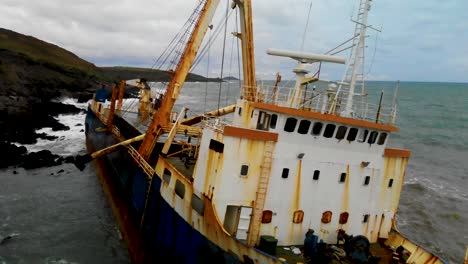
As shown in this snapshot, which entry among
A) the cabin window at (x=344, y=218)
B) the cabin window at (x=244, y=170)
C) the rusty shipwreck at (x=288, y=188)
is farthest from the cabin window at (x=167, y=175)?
the cabin window at (x=344, y=218)

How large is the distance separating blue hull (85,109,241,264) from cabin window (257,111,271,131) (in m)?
4.36

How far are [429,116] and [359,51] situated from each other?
263ft

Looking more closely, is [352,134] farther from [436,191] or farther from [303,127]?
[436,191]

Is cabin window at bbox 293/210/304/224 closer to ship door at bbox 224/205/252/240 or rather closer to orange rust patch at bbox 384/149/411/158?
ship door at bbox 224/205/252/240

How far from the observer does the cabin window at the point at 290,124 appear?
12984 mm

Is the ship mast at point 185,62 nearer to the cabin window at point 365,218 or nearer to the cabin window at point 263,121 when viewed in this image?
the cabin window at point 263,121

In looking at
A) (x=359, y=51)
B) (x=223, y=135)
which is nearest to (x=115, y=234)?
(x=223, y=135)

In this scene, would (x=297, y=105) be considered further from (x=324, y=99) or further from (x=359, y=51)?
(x=359, y=51)

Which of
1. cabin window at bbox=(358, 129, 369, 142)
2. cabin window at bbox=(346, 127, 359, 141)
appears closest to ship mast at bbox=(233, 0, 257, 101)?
cabin window at bbox=(346, 127, 359, 141)

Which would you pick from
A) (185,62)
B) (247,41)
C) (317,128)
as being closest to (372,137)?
(317,128)

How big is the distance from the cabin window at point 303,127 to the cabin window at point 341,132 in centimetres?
124

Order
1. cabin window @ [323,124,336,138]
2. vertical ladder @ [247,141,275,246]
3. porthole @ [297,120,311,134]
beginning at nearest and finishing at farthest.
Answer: vertical ladder @ [247,141,275,246] < porthole @ [297,120,311,134] < cabin window @ [323,124,336,138]

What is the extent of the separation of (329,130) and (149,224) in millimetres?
8618

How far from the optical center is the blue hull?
12.9 meters
